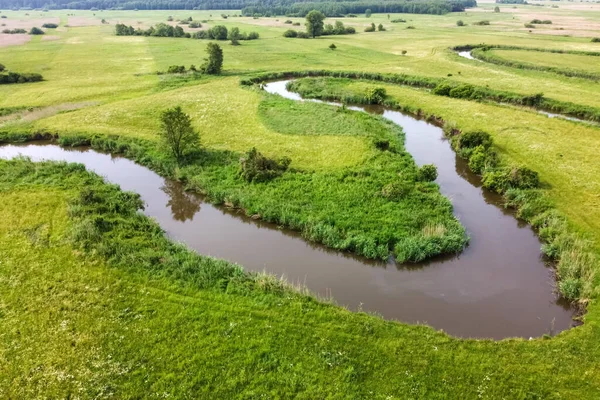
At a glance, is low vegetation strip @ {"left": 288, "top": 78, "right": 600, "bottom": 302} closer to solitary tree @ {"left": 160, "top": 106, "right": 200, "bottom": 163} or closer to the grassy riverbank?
the grassy riverbank

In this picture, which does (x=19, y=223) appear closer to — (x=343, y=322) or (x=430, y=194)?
(x=343, y=322)

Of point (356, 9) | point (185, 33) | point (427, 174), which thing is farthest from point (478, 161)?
point (356, 9)

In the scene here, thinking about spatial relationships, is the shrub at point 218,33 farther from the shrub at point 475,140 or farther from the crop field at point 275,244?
the shrub at point 475,140

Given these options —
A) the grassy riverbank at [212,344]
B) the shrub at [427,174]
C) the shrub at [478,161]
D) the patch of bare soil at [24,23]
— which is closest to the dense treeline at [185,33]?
the patch of bare soil at [24,23]

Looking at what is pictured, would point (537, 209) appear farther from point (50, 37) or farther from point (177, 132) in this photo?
point (50, 37)

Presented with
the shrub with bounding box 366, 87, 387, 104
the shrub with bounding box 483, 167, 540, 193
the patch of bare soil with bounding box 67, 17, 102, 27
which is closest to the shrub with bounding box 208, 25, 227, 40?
the shrub with bounding box 366, 87, 387, 104
